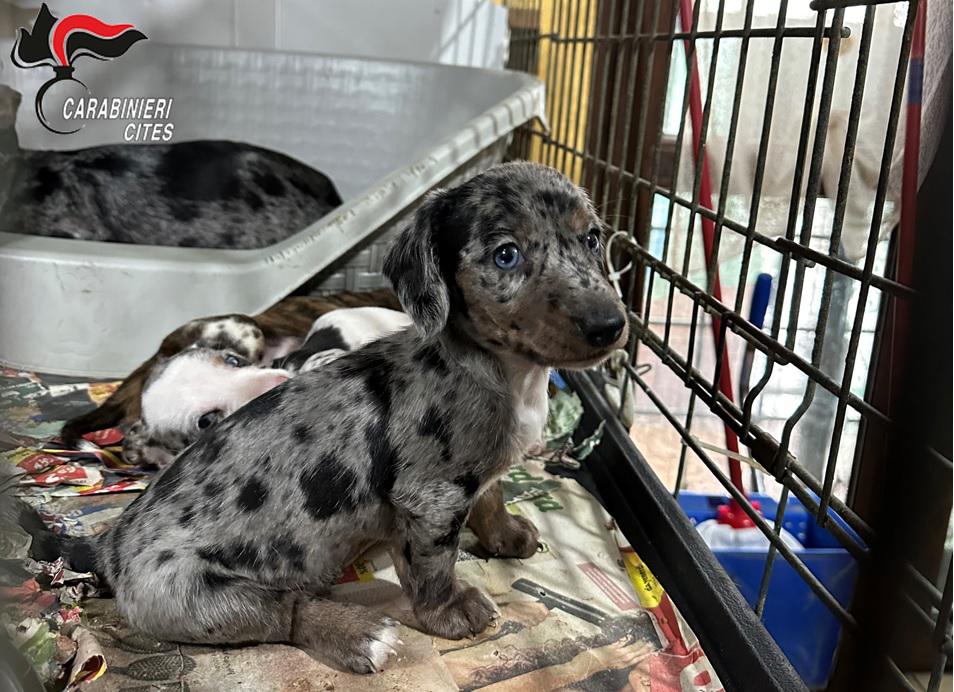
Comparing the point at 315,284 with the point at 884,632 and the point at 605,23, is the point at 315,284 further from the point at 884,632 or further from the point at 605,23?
the point at 884,632

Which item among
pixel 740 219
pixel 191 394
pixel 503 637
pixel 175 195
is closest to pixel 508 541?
pixel 503 637

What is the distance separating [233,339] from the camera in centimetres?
264

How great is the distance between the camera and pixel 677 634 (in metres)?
1.78

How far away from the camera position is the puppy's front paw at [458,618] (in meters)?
1.69

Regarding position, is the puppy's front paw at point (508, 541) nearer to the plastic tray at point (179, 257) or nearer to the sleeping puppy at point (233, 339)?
the sleeping puppy at point (233, 339)

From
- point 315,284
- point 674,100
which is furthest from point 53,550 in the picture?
point 674,100

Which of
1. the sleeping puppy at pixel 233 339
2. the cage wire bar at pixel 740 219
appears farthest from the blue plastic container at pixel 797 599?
the sleeping puppy at pixel 233 339

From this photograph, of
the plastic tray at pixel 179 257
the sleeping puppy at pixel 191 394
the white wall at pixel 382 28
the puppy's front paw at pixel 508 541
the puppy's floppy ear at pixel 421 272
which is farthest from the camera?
the white wall at pixel 382 28

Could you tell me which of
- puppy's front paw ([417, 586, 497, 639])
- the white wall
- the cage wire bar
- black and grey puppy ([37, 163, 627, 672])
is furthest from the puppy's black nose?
the white wall

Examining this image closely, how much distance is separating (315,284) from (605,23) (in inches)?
60.6

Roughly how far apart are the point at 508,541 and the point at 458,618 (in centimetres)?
33

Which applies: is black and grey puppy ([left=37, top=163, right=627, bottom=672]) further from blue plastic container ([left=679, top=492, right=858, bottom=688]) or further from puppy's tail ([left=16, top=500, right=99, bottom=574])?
blue plastic container ([left=679, top=492, right=858, bottom=688])

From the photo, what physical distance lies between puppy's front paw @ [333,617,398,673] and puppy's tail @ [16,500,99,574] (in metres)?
0.55

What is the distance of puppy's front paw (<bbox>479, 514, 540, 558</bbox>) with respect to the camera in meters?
2.00
